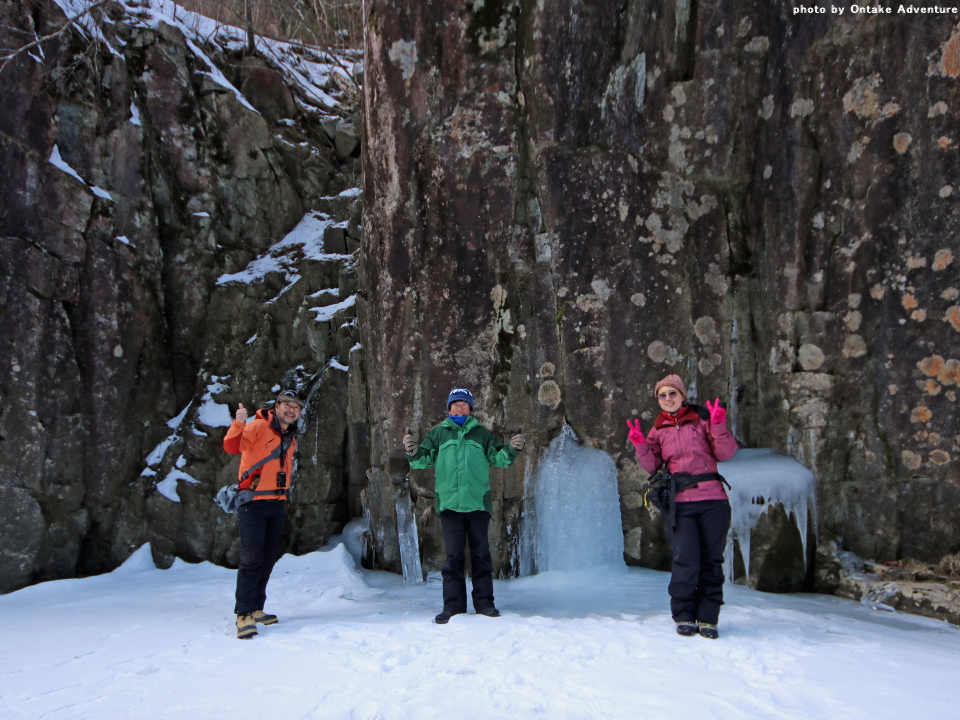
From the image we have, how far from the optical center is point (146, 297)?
7.41m

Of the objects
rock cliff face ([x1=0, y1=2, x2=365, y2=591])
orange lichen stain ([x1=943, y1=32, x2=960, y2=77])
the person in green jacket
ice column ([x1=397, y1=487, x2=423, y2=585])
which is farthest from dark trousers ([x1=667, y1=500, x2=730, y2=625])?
rock cliff face ([x1=0, y1=2, x2=365, y2=591])

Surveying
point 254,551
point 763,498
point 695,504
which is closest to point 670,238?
point 763,498

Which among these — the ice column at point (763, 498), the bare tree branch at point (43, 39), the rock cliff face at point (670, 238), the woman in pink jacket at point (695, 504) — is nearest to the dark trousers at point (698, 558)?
the woman in pink jacket at point (695, 504)

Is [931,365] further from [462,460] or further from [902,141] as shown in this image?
[462,460]

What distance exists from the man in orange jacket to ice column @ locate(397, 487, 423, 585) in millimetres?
1755

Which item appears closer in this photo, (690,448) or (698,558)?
(698,558)

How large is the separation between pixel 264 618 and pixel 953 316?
5.28 metres

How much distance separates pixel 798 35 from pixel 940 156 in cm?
150

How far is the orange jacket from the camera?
4320mm

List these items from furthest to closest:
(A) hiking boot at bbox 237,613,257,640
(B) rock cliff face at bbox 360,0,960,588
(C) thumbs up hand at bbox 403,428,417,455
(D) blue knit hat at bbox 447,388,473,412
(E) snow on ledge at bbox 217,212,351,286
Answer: (E) snow on ledge at bbox 217,212,351,286
(B) rock cliff face at bbox 360,0,960,588
(D) blue knit hat at bbox 447,388,473,412
(C) thumbs up hand at bbox 403,428,417,455
(A) hiking boot at bbox 237,613,257,640

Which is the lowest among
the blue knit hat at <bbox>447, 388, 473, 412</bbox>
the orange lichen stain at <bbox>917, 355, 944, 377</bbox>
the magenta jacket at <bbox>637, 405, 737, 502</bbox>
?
the magenta jacket at <bbox>637, 405, 737, 502</bbox>

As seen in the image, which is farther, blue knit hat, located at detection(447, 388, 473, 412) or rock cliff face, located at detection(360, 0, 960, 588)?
rock cliff face, located at detection(360, 0, 960, 588)

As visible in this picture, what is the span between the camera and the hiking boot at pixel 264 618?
4344 millimetres

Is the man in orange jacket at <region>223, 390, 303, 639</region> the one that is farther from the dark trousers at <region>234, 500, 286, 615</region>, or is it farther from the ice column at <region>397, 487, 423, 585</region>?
the ice column at <region>397, 487, 423, 585</region>
